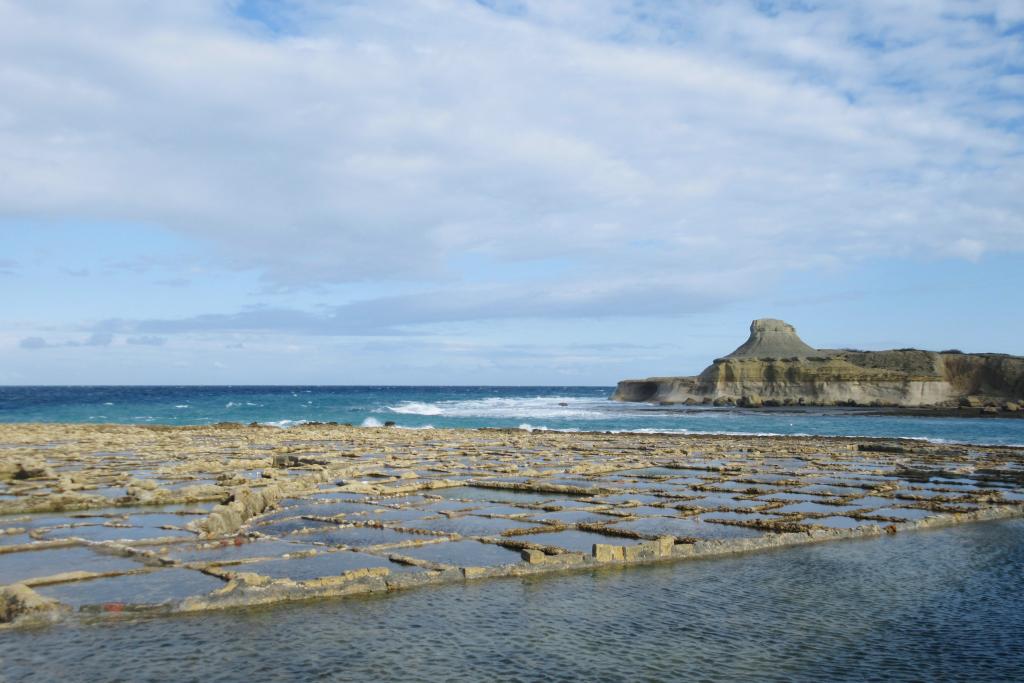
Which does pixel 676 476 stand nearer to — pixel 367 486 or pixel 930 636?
pixel 367 486

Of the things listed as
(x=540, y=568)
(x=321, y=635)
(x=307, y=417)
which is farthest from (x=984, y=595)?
(x=307, y=417)

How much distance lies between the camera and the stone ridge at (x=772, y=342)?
14700 centimetres

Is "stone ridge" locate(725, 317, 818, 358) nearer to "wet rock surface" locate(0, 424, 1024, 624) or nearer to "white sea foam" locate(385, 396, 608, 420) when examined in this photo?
"white sea foam" locate(385, 396, 608, 420)

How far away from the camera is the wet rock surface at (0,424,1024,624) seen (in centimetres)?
1011

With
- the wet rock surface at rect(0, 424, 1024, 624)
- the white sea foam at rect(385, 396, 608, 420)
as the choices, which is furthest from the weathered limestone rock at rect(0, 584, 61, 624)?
Result: the white sea foam at rect(385, 396, 608, 420)

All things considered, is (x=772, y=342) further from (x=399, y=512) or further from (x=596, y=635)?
(x=596, y=635)

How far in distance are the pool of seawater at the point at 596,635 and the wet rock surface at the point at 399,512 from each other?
776 millimetres

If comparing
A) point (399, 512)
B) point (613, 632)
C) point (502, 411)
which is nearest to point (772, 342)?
point (502, 411)

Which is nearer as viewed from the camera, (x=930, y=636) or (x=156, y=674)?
(x=156, y=674)

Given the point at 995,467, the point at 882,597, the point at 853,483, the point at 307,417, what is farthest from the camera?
the point at 307,417

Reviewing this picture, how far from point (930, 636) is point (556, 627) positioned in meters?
3.96

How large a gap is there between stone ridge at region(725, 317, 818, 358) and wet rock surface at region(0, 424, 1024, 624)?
386 ft

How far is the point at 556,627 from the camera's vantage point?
8266mm

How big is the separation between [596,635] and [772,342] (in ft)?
493
